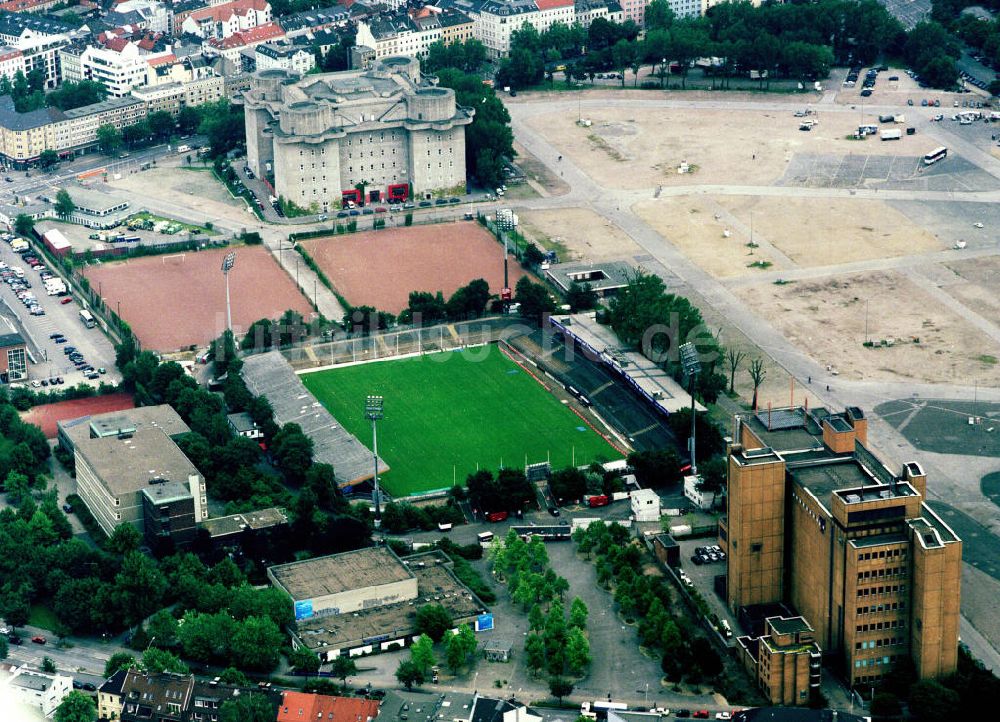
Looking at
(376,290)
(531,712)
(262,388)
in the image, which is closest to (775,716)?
(531,712)

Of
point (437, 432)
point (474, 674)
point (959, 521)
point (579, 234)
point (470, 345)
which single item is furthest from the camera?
point (579, 234)

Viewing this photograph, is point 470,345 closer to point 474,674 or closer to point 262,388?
point 262,388

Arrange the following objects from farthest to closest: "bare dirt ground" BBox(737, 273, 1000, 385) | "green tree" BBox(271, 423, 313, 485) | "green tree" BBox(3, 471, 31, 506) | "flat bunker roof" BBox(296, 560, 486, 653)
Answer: "bare dirt ground" BBox(737, 273, 1000, 385)
"green tree" BBox(271, 423, 313, 485)
"green tree" BBox(3, 471, 31, 506)
"flat bunker roof" BBox(296, 560, 486, 653)

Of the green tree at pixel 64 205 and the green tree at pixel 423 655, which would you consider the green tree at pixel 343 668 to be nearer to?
the green tree at pixel 423 655

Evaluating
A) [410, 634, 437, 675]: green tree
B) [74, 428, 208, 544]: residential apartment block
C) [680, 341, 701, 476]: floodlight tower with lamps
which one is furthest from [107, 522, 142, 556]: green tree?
[680, 341, 701, 476]: floodlight tower with lamps

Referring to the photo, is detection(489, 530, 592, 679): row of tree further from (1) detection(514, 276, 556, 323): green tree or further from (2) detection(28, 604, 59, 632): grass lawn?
(1) detection(514, 276, 556, 323): green tree

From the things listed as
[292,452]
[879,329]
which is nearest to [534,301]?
[879,329]
